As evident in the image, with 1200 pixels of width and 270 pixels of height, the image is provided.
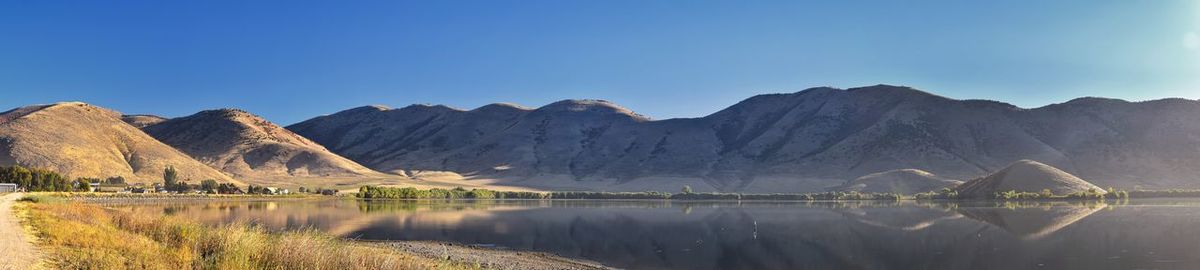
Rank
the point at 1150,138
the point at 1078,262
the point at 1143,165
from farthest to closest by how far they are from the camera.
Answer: the point at 1150,138, the point at 1143,165, the point at 1078,262

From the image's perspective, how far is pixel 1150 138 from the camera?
182875mm

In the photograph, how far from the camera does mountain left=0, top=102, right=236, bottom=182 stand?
471 ft

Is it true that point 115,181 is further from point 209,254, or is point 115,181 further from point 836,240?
point 209,254

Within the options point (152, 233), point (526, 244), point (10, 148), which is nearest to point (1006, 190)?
point (526, 244)

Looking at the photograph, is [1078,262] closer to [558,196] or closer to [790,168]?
[558,196]

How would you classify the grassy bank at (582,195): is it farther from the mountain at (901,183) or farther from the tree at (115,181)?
the tree at (115,181)

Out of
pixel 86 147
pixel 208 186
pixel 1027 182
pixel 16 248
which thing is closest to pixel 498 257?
pixel 16 248

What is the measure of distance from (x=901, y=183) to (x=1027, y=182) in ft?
72.1

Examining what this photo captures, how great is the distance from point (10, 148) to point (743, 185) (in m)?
141

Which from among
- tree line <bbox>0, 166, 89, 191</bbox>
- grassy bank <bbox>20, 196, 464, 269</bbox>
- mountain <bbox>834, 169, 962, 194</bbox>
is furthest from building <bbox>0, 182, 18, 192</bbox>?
mountain <bbox>834, 169, 962, 194</bbox>

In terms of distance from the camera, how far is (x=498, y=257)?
1415 inches

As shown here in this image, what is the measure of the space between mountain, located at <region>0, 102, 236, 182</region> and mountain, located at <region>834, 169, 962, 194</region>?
407 feet

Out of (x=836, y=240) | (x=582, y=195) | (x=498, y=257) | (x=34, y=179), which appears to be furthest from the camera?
(x=582, y=195)

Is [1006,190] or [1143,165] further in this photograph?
[1143,165]
